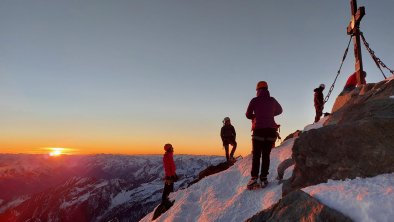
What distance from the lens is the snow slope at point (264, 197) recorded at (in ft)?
17.3

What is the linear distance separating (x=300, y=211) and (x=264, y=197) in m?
4.22

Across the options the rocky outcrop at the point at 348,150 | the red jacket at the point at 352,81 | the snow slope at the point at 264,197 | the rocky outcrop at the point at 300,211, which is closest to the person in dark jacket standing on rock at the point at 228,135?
the snow slope at the point at 264,197

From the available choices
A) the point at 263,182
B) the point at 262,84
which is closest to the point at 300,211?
the point at 263,182

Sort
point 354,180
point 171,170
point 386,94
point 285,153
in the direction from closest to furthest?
→ point 354,180, point 386,94, point 285,153, point 171,170

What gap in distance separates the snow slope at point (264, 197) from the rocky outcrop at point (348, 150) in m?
0.46

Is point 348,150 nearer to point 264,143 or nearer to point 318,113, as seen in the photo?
point 264,143

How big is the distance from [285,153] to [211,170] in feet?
28.5

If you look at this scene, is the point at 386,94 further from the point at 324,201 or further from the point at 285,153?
the point at 324,201

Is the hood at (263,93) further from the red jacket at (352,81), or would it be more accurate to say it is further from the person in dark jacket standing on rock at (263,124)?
the red jacket at (352,81)

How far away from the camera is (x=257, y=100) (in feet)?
34.7

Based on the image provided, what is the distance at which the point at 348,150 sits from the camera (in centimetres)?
772

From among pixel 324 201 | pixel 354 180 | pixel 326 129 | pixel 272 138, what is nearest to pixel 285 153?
pixel 272 138

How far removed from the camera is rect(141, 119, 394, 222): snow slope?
17.3 ft

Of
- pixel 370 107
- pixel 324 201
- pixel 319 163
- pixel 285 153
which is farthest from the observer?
pixel 285 153
